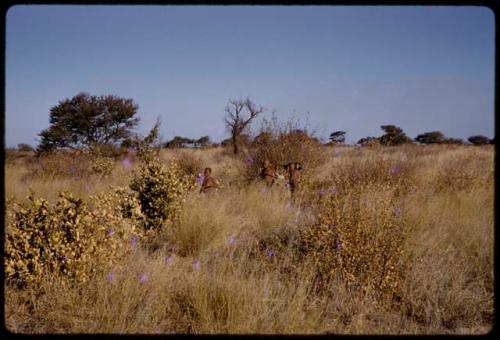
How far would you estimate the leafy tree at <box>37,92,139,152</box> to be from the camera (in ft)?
63.2

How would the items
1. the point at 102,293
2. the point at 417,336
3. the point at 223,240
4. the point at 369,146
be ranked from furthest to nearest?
the point at 369,146
the point at 223,240
the point at 102,293
the point at 417,336

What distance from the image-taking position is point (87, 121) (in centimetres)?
2036

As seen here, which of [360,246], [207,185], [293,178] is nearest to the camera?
[360,246]

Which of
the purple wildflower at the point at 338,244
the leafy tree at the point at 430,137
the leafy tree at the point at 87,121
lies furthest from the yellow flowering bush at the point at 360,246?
the leafy tree at the point at 430,137

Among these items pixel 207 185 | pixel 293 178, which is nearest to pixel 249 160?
pixel 293 178

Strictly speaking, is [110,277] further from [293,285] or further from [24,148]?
[24,148]

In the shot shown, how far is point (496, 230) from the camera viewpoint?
8.59 ft

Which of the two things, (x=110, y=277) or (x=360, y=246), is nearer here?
(x=110, y=277)

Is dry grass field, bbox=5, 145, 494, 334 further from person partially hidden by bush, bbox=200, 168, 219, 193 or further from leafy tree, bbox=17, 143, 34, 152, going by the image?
leafy tree, bbox=17, 143, 34, 152

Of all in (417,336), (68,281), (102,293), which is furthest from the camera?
(68,281)

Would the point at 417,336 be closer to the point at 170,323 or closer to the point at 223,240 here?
the point at 170,323

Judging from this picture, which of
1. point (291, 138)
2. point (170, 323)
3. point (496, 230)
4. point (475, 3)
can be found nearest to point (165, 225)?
point (170, 323)

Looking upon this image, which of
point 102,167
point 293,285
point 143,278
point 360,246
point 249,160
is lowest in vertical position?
point 293,285

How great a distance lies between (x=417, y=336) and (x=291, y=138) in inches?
255
